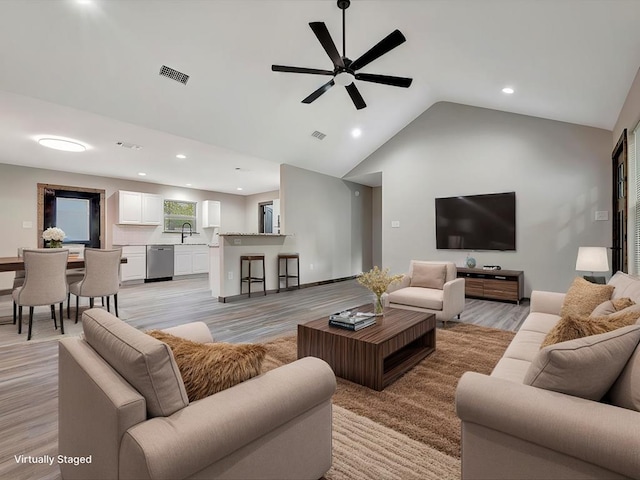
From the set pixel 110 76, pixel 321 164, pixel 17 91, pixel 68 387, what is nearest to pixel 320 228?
pixel 321 164

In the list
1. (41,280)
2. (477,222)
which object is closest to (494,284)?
(477,222)

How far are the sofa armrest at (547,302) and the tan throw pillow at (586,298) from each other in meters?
0.47

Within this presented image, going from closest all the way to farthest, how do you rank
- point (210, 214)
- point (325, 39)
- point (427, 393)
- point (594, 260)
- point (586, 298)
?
1. point (427, 393)
2. point (586, 298)
3. point (325, 39)
4. point (594, 260)
5. point (210, 214)

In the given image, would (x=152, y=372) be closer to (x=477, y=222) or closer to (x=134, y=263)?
(x=477, y=222)

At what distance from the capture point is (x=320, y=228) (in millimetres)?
7387

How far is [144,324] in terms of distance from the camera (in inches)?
156

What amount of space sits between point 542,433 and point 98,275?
4.58m

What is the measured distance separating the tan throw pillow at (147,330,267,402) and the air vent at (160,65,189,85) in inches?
142

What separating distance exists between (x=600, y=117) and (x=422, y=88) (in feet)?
8.46

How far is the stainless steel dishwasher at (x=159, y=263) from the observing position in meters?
7.70

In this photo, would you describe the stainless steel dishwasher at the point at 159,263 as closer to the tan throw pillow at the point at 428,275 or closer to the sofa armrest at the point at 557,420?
the tan throw pillow at the point at 428,275

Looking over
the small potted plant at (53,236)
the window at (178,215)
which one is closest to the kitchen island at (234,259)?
the small potted plant at (53,236)

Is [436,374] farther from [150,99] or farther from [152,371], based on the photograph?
[150,99]

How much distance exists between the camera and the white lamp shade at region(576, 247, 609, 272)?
3.50 meters
